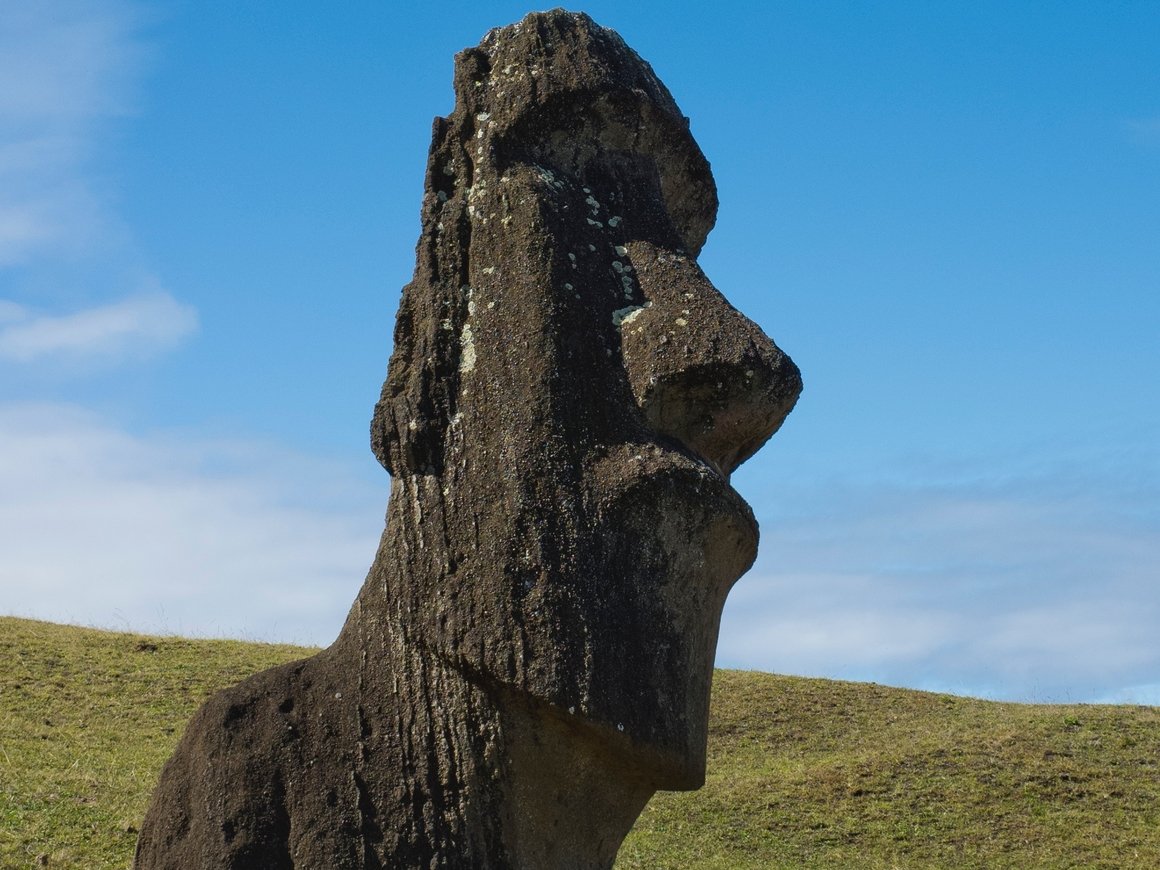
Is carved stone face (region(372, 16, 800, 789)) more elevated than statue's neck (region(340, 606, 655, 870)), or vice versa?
carved stone face (region(372, 16, 800, 789))

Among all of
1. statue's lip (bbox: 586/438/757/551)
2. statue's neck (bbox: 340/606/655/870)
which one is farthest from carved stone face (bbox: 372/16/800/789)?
statue's neck (bbox: 340/606/655/870)

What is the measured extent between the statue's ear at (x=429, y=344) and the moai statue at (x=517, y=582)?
0.03 feet

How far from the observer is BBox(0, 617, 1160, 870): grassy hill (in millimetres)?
13797

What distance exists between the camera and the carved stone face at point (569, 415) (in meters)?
5.30

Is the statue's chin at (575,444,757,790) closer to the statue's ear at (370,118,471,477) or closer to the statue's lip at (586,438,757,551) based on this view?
the statue's lip at (586,438,757,551)

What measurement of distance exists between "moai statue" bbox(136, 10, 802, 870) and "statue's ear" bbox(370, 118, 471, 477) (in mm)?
10

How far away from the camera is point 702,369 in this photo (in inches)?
227

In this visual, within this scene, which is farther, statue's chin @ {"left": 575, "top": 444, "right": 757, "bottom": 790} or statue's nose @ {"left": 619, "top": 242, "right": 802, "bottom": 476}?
statue's nose @ {"left": 619, "top": 242, "right": 802, "bottom": 476}

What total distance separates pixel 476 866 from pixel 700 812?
10.2m

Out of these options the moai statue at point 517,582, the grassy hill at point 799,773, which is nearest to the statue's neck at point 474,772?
the moai statue at point 517,582

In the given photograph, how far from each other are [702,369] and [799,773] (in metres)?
11.6

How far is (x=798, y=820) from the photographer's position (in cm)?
1500

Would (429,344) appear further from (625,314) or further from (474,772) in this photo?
(474,772)

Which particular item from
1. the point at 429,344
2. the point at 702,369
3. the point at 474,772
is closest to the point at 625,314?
the point at 702,369
